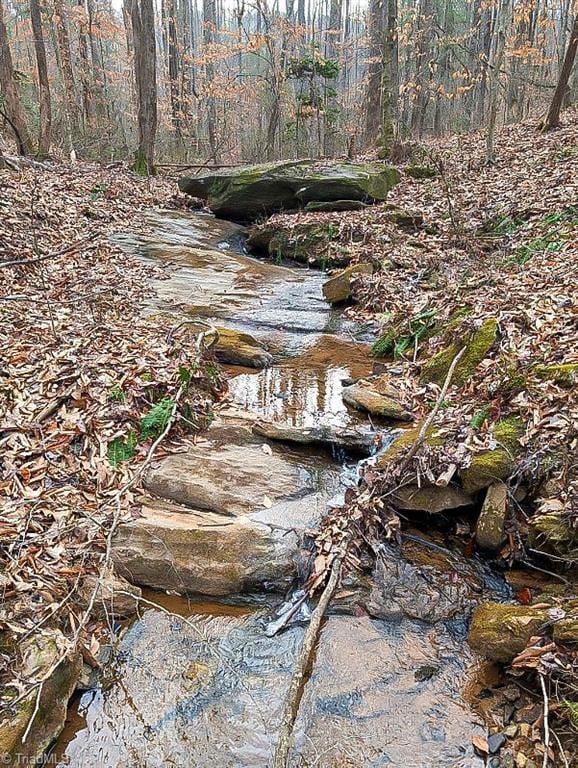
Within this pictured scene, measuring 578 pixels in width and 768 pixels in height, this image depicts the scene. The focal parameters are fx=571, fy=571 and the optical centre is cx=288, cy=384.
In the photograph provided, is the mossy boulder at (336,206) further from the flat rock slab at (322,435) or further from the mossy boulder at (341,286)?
the flat rock slab at (322,435)

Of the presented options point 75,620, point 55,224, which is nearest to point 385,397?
point 75,620

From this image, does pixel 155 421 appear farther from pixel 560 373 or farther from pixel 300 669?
pixel 560 373

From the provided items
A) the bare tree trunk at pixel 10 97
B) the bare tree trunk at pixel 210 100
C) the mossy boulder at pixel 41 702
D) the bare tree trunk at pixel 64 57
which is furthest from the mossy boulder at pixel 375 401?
the bare tree trunk at pixel 210 100

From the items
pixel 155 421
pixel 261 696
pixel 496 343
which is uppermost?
pixel 496 343

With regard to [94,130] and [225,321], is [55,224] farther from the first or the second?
[94,130]

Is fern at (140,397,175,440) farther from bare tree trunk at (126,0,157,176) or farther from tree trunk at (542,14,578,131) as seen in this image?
bare tree trunk at (126,0,157,176)

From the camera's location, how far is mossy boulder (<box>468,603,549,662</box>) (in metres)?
2.96

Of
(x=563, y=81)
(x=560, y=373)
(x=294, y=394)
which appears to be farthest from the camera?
(x=563, y=81)

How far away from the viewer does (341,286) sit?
8797mm

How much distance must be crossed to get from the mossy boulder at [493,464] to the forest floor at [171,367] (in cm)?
6

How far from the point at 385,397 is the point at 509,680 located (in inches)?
121

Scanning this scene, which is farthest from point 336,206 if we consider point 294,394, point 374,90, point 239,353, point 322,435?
point 374,90

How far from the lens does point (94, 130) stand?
19656mm

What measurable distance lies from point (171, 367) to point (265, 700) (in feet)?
10.8
